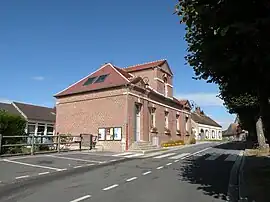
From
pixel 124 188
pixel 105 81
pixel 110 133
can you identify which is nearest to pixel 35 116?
pixel 105 81

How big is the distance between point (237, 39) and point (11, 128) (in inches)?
621

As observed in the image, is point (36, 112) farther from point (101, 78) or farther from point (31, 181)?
point (31, 181)

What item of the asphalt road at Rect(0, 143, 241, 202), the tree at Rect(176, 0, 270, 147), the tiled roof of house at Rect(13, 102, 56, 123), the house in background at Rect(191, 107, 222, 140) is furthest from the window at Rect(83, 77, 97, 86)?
the house in background at Rect(191, 107, 222, 140)

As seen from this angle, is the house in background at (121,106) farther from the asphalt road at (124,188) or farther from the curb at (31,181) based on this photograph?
the asphalt road at (124,188)

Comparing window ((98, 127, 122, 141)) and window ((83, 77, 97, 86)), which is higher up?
window ((83, 77, 97, 86))

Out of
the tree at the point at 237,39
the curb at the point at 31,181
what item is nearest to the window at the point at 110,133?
the curb at the point at 31,181

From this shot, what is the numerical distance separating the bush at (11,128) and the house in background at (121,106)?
8.49m

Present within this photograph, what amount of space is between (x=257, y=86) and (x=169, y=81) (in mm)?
28113

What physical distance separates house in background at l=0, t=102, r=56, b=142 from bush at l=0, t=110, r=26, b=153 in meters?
19.4

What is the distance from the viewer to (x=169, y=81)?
35.2 meters

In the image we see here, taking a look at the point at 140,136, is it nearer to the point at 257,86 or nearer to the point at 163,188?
the point at 163,188

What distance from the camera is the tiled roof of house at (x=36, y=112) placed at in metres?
40.0

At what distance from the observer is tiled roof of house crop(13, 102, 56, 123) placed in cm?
4001

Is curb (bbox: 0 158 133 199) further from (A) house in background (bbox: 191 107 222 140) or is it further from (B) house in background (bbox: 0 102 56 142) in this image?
(A) house in background (bbox: 191 107 222 140)
